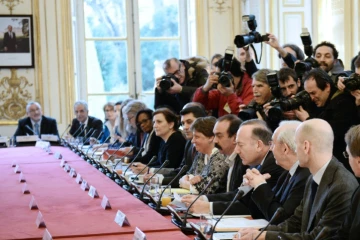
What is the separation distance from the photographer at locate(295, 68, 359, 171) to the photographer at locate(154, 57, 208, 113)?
7.22 ft

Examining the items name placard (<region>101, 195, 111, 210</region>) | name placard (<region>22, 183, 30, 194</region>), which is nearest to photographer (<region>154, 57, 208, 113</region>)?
name placard (<region>22, 183, 30, 194</region>)

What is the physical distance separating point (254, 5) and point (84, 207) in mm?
6774

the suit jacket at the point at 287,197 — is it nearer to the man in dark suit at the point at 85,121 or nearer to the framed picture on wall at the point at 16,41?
the man in dark suit at the point at 85,121

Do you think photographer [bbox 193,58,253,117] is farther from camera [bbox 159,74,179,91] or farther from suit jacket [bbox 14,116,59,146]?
suit jacket [bbox 14,116,59,146]

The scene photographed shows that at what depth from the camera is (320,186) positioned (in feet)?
10.9

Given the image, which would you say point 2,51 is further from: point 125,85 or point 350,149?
point 350,149

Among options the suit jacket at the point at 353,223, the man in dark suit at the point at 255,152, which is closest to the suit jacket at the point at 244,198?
the man in dark suit at the point at 255,152

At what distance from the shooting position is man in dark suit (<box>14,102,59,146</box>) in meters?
10.2

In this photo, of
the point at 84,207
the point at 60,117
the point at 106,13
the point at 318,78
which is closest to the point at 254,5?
the point at 106,13

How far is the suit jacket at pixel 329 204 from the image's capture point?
3227 millimetres

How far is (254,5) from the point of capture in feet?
35.3

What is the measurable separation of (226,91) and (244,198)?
2046mm

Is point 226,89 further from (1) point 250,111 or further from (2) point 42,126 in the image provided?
(2) point 42,126

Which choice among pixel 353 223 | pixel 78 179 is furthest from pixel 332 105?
pixel 78 179
